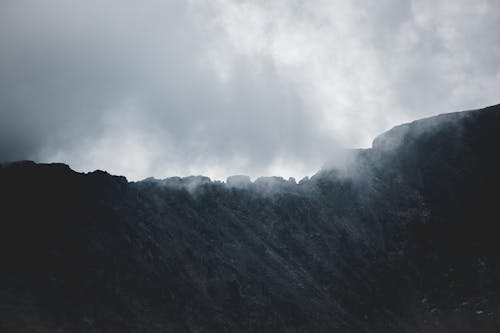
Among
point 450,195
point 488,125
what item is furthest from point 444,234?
point 488,125

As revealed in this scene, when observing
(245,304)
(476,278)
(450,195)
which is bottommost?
(476,278)

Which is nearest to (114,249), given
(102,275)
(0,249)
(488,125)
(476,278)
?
(102,275)

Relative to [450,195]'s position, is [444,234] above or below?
below

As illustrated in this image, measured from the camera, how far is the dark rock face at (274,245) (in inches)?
3509

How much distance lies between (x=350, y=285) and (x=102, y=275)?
60.7 metres

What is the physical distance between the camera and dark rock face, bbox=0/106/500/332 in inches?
3509

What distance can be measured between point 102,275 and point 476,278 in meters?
86.5

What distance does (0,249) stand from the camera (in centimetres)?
8881

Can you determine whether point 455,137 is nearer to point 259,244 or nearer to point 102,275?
point 259,244

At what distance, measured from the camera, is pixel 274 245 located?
12531cm

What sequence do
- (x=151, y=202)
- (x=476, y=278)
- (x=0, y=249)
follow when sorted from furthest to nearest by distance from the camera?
(x=151, y=202), (x=476, y=278), (x=0, y=249)

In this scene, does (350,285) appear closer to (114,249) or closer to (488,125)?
(114,249)

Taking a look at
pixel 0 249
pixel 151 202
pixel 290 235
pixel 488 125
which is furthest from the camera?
pixel 488 125

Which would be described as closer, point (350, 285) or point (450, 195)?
point (350, 285)
